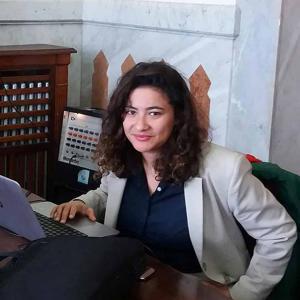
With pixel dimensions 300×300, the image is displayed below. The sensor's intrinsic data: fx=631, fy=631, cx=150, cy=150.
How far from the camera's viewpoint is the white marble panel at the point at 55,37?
3.03 metres

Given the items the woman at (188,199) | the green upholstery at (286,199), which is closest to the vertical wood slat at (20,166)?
the woman at (188,199)

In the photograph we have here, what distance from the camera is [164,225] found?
69.7 inches

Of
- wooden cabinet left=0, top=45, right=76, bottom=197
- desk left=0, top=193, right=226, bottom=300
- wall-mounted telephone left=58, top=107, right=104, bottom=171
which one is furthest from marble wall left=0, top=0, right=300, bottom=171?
desk left=0, top=193, right=226, bottom=300

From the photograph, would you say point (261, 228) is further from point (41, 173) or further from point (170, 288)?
point (41, 173)

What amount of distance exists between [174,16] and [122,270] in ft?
6.05

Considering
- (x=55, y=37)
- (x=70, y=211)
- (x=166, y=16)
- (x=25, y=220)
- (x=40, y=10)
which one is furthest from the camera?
(x=55, y=37)

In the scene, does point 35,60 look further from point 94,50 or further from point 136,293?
point 136,293

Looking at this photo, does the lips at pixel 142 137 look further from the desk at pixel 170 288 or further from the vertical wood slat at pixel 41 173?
the vertical wood slat at pixel 41 173

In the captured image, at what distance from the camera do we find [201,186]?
1.71 meters

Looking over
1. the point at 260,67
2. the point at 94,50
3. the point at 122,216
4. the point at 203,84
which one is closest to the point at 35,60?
the point at 94,50

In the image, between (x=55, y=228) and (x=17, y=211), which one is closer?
(x=17, y=211)

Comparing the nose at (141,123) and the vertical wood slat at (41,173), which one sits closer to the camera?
the nose at (141,123)

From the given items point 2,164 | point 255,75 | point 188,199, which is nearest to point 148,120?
point 188,199

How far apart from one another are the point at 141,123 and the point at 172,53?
125cm
